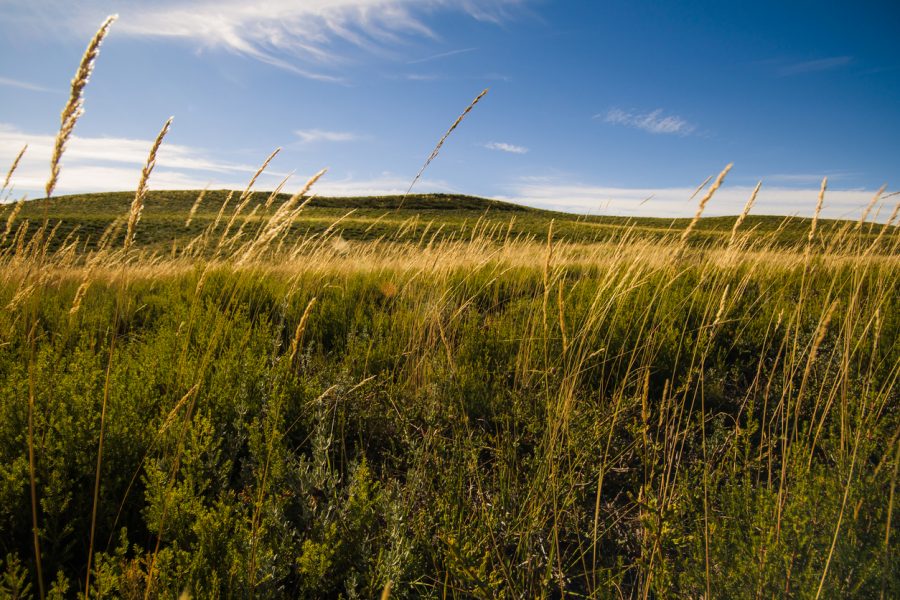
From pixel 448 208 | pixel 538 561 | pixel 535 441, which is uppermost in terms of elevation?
pixel 448 208

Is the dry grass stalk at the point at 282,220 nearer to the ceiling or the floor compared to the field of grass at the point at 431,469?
nearer to the ceiling

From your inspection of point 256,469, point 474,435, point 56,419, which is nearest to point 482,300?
point 474,435

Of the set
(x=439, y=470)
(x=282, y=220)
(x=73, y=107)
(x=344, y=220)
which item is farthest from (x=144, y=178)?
(x=344, y=220)

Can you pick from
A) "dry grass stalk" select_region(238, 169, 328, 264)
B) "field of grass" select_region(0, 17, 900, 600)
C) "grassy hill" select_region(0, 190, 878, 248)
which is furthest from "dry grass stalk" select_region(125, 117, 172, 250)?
"grassy hill" select_region(0, 190, 878, 248)

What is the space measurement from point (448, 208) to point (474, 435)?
55.8 metres

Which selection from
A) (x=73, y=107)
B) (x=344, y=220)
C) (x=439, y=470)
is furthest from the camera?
(x=344, y=220)

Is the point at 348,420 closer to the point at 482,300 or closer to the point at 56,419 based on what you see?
the point at 56,419

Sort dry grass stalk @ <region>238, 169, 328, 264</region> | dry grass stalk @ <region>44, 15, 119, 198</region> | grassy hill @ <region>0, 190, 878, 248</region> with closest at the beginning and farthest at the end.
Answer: dry grass stalk @ <region>44, 15, 119, 198</region> → dry grass stalk @ <region>238, 169, 328, 264</region> → grassy hill @ <region>0, 190, 878, 248</region>

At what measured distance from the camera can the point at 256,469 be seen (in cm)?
169

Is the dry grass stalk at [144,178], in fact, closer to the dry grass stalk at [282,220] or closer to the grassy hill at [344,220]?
the dry grass stalk at [282,220]

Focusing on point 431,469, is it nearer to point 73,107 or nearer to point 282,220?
point 282,220

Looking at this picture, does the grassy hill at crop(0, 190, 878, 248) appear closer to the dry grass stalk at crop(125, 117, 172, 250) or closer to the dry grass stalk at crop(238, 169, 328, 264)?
the dry grass stalk at crop(238, 169, 328, 264)

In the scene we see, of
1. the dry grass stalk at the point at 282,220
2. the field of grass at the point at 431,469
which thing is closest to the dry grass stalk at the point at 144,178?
the field of grass at the point at 431,469

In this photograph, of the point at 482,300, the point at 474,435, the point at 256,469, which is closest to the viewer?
the point at 256,469
